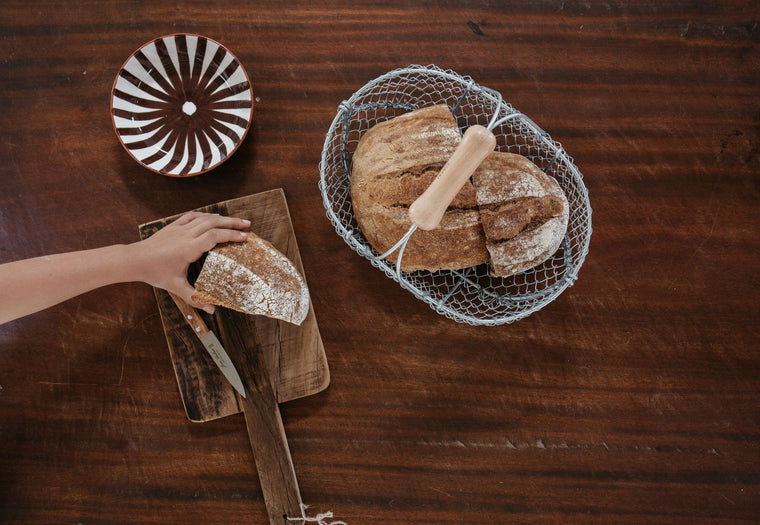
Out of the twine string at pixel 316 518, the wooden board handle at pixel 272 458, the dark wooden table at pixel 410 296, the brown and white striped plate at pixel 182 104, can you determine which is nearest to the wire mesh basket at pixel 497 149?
the dark wooden table at pixel 410 296

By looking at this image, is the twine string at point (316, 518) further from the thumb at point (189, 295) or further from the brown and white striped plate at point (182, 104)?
the brown and white striped plate at point (182, 104)

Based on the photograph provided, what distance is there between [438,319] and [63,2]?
4.29 ft

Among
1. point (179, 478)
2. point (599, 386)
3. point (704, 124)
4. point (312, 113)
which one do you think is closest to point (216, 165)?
point (312, 113)

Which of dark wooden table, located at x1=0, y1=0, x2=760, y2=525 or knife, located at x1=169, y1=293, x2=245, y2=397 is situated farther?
dark wooden table, located at x1=0, y1=0, x2=760, y2=525

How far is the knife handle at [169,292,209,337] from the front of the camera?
48.8 inches

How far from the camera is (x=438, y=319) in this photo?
1344 mm

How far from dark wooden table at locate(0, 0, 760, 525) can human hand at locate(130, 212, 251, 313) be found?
0.48ft

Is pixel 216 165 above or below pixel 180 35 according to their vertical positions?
below

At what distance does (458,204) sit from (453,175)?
16 centimetres

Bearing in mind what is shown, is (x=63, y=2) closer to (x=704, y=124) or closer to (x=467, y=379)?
(x=467, y=379)

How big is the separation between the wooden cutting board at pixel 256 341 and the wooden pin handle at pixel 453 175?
1.58ft

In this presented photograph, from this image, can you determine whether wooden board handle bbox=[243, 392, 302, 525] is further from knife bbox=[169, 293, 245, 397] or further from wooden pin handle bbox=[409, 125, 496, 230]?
wooden pin handle bbox=[409, 125, 496, 230]

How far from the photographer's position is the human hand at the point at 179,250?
3.88ft

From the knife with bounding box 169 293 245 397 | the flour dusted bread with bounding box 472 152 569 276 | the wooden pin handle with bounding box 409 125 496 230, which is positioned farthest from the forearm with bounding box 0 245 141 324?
the flour dusted bread with bounding box 472 152 569 276
